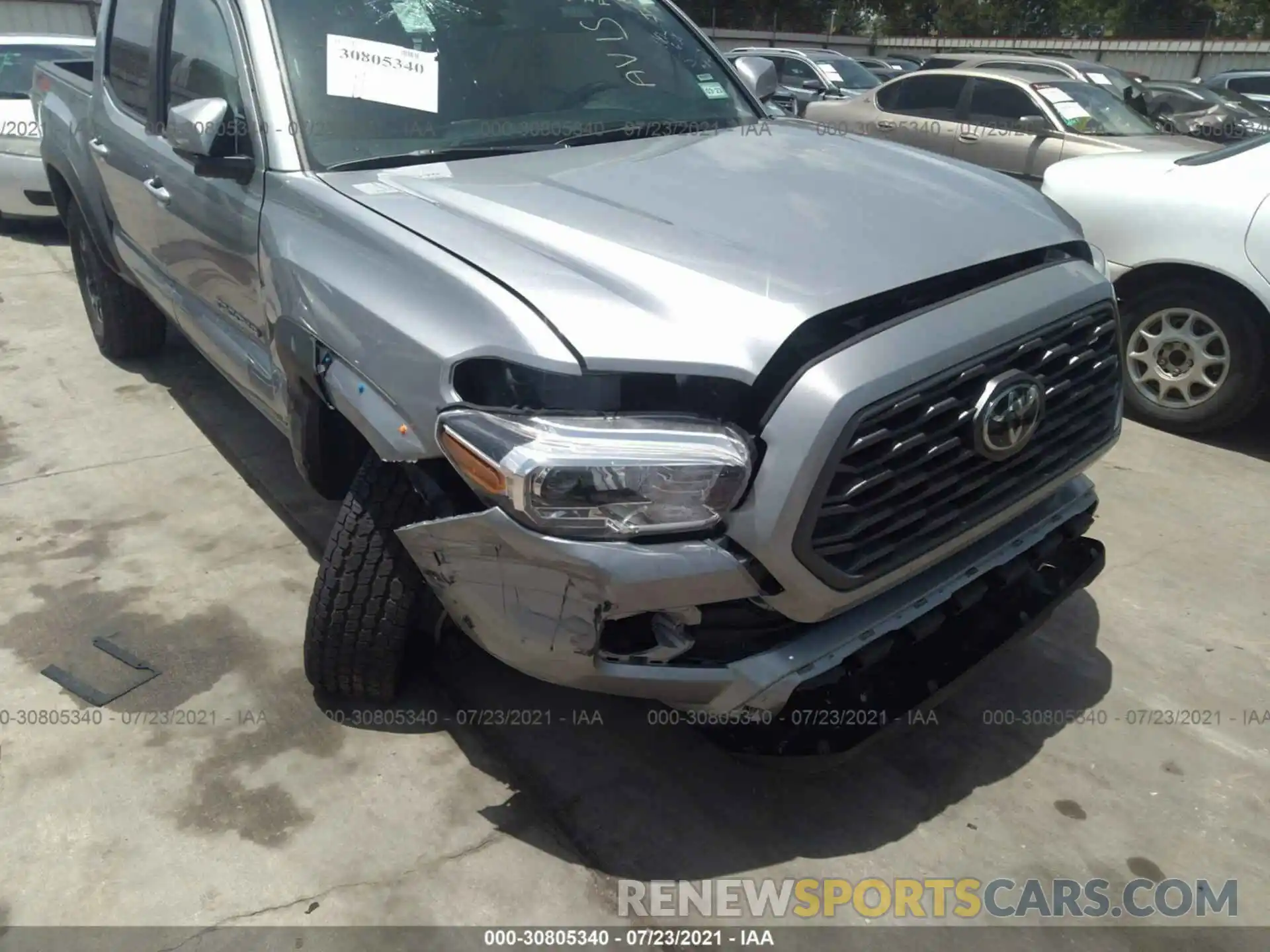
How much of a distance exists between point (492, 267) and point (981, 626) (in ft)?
4.77

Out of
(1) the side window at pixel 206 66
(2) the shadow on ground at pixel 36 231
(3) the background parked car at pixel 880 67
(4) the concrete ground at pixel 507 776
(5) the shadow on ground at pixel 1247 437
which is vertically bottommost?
(4) the concrete ground at pixel 507 776

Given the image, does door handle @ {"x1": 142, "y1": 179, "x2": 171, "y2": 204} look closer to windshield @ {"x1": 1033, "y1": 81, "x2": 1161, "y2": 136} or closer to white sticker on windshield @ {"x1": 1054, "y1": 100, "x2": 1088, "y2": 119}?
windshield @ {"x1": 1033, "y1": 81, "x2": 1161, "y2": 136}

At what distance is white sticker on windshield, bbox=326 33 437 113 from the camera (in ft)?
9.20

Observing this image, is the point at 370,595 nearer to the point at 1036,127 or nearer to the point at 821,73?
the point at 1036,127

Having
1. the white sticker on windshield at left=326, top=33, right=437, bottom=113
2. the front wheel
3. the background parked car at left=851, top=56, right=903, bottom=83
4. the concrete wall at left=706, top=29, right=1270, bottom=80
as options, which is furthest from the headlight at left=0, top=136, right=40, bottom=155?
the concrete wall at left=706, top=29, right=1270, bottom=80

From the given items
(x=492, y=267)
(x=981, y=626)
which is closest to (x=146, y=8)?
(x=492, y=267)

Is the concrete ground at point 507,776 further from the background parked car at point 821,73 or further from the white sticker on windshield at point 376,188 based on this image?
the background parked car at point 821,73

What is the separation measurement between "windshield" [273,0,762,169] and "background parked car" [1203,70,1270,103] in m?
15.3

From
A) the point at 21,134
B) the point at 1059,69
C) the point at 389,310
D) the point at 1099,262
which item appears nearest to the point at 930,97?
the point at 1059,69

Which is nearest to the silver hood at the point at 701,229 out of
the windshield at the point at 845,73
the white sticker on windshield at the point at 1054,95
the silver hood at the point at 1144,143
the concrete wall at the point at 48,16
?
the silver hood at the point at 1144,143

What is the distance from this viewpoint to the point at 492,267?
83.2 inches

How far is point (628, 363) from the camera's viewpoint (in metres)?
1.91

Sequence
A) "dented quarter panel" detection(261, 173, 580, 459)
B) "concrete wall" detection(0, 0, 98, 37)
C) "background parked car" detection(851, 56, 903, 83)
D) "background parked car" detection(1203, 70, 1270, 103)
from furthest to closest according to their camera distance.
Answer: "background parked car" detection(851, 56, 903, 83) → "background parked car" detection(1203, 70, 1270, 103) → "concrete wall" detection(0, 0, 98, 37) → "dented quarter panel" detection(261, 173, 580, 459)

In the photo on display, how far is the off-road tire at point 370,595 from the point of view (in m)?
2.41
